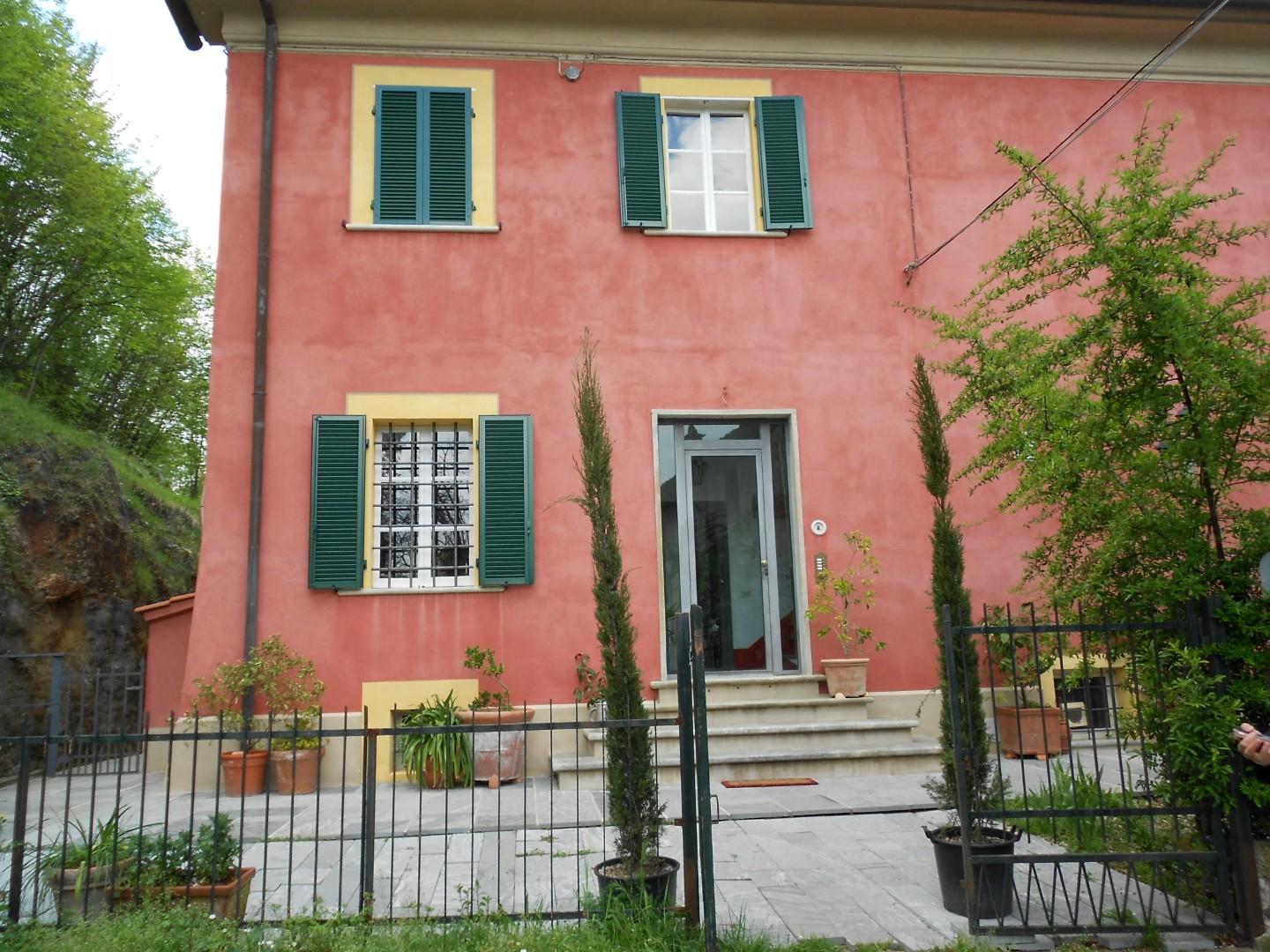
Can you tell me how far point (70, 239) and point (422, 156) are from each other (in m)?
6.19

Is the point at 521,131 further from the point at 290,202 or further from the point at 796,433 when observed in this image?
the point at 796,433

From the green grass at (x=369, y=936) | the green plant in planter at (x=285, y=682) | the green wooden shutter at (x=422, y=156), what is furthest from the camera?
the green wooden shutter at (x=422, y=156)

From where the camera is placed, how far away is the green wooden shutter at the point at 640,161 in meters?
8.98

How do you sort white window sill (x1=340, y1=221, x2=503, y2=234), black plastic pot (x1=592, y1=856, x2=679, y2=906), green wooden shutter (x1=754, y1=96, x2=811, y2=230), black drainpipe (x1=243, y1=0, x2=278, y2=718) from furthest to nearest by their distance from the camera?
green wooden shutter (x1=754, y1=96, x2=811, y2=230), white window sill (x1=340, y1=221, x2=503, y2=234), black drainpipe (x1=243, y1=0, x2=278, y2=718), black plastic pot (x1=592, y1=856, x2=679, y2=906)

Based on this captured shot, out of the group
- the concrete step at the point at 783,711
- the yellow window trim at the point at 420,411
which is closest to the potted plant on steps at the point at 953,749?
the concrete step at the point at 783,711

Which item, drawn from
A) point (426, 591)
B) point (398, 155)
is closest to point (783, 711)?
point (426, 591)

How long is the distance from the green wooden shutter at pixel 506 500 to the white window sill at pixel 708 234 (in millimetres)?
2144

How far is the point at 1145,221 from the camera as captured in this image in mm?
4316

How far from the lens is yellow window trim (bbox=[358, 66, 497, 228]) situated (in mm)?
8805

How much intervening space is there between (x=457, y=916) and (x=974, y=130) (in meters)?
8.67

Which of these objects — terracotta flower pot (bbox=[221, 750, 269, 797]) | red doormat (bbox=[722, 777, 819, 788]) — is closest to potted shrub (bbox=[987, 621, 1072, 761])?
red doormat (bbox=[722, 777, 819, 788])

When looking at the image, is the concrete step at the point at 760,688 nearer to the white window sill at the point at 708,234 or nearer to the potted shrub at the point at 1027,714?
the potted shrub at the point at 1027,714

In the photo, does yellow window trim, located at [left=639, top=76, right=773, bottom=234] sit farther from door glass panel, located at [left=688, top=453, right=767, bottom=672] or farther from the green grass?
the green grass

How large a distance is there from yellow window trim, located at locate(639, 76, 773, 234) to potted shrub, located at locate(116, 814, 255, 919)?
6717 millimetres
